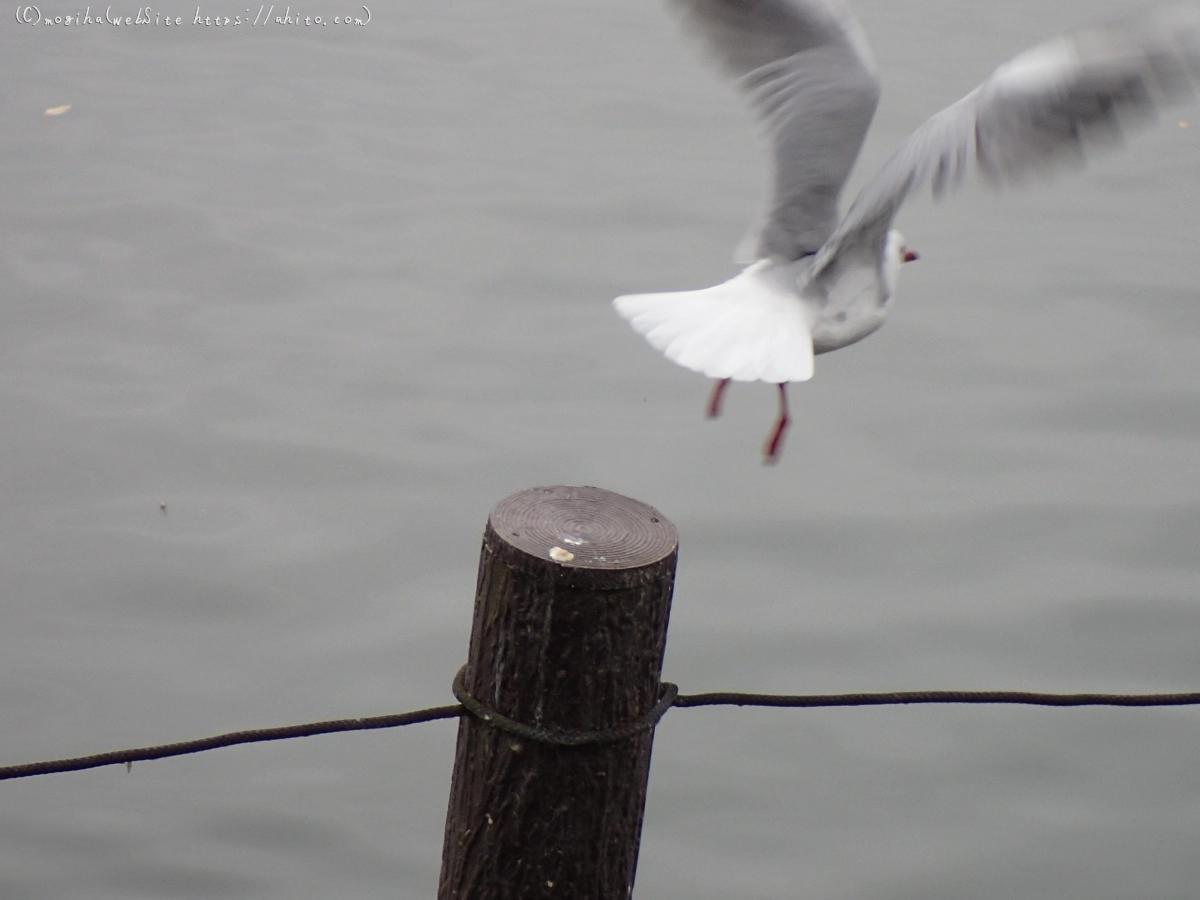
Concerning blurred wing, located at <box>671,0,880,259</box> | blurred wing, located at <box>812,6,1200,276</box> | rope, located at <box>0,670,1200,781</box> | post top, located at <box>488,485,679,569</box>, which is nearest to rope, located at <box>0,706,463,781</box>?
rope, located at <box>0,670,1200,781</box>

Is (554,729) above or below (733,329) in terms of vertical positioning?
below

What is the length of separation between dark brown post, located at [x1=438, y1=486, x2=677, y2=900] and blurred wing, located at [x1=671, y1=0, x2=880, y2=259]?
122cm

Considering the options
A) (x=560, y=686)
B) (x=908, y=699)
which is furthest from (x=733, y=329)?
(x=560, y=686)

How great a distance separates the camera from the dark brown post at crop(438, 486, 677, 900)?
1559mm

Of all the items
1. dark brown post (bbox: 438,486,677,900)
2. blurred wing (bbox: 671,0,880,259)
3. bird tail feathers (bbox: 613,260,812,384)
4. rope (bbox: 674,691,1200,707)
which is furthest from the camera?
blurred wing (bbox: 671,0,880,259)

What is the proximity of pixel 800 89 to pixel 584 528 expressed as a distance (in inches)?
53.4

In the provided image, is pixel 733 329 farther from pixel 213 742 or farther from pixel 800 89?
pixel 213 742

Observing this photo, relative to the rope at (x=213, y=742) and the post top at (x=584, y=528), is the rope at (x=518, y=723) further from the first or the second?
→ the post top at (x=584, y=528)

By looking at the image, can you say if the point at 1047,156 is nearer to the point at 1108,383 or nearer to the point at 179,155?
the point at 1108,383

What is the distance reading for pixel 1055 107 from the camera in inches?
87.4

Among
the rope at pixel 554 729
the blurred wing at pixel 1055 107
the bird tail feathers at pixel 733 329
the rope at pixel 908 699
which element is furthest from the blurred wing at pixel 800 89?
the rope at pixel 554 729

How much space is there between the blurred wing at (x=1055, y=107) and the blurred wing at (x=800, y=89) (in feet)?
1.31

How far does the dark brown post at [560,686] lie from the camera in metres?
1.56

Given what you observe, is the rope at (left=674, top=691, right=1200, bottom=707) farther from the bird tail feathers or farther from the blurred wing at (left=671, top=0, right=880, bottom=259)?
the blurred wing at (left=671, top=0, right=880, bottom=259)
